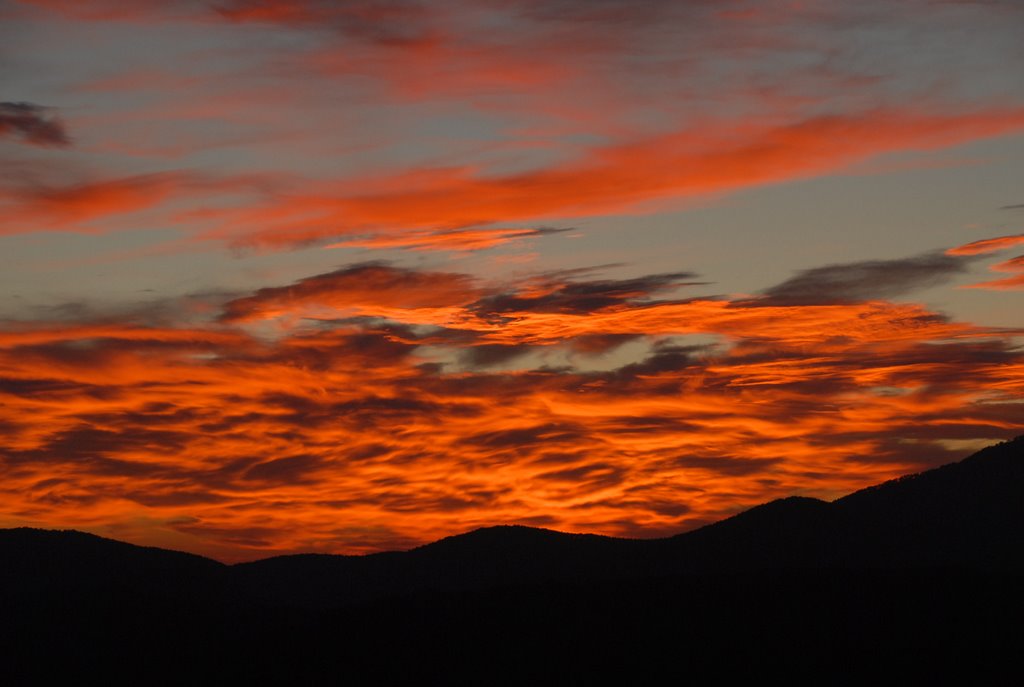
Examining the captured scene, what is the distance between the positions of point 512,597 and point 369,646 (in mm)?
19904

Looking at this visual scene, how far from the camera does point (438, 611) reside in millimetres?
149625

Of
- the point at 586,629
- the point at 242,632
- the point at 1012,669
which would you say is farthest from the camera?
the point at 242,632

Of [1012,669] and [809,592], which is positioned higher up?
[809,592]

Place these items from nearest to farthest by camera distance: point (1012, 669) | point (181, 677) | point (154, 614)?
point (1012, 669) < point (181, 677) < point (154, 614)

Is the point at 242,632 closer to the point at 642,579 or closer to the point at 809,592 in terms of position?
the point at 642,579

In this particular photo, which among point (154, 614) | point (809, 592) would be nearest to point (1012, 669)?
point (809, 592)

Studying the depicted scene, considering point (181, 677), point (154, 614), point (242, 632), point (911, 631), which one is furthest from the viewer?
point (154, 614)

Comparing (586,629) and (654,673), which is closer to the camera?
(654,673)

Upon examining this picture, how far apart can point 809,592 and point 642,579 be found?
23377 mm

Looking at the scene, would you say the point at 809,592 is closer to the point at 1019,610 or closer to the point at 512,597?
the point at 1019,610

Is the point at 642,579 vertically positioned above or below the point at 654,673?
Answer: above

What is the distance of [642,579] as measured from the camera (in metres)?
154

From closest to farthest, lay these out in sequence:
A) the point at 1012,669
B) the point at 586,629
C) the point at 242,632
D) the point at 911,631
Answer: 1. the point at 1012,669
2. the point at 911,631
3. the point at 586,629
4. the point at 242,632

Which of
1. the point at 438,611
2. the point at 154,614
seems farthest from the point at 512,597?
the point at 154,614
